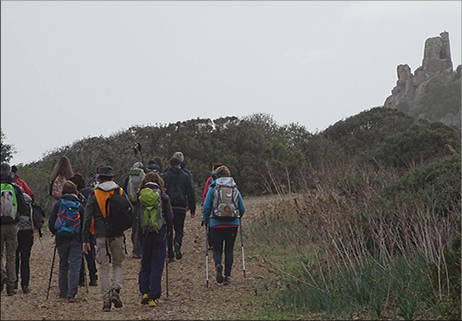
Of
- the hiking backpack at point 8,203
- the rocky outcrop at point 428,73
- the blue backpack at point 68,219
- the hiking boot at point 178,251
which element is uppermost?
the rocky outcrop at point 428,73

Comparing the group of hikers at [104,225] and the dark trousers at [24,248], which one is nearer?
the group of hikers at [104,225]

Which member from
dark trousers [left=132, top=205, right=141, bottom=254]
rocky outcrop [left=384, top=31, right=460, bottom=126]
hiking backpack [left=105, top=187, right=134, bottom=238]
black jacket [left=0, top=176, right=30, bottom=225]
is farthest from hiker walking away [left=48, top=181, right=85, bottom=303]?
rocky outcrop [left=384, top=31, right=460, bottom=126]

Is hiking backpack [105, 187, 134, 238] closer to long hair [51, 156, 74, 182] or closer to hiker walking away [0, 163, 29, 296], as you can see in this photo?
hiker walking away [0, 163, 29, 296]

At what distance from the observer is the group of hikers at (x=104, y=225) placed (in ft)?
27.6

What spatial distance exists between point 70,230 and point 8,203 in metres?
0.97

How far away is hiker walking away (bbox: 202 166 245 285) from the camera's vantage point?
10094 mm

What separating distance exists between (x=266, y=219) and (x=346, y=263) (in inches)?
303

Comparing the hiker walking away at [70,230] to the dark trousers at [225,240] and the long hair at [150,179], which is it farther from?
the dark trousers at [225,240]

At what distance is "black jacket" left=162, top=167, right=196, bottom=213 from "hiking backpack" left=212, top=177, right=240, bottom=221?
6.75 feet

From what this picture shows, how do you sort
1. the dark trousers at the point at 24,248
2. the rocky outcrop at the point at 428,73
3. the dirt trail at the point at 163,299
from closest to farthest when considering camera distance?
the dirt trail at the point at 163,299 < the dark trousers at the point at 24,248 < the rocky outcrop at the point at 428,73

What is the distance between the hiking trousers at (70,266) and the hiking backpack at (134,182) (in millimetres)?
3089

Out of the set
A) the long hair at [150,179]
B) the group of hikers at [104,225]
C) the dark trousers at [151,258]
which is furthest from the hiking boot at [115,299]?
the long hair at [150,179]

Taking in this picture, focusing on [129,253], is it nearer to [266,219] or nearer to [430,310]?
[266,219]

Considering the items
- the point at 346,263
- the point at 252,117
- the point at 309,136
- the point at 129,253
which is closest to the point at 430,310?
the point at 346,263
